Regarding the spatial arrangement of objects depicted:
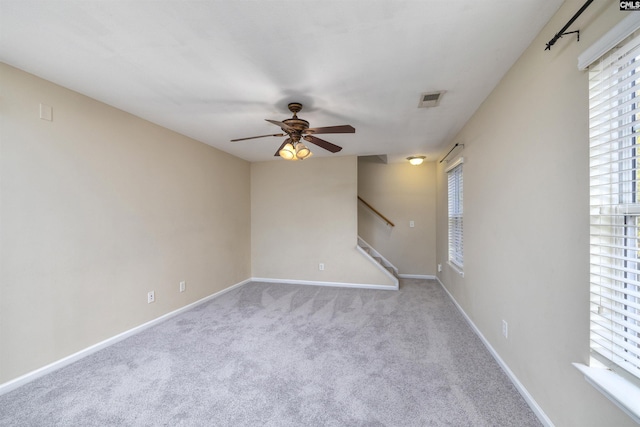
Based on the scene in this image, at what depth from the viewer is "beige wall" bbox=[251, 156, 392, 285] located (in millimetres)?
4898

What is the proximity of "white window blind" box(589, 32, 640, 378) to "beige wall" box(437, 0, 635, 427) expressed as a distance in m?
0.06

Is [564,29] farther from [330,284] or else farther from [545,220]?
[330,284]

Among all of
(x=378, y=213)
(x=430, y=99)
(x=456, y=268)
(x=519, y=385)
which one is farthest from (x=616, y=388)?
(x=378, y=213)

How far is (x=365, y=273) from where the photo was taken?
481 cm

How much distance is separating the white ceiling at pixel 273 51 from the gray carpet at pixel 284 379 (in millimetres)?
2424

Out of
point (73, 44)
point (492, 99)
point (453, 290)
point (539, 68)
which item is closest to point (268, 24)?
point (73, 44)

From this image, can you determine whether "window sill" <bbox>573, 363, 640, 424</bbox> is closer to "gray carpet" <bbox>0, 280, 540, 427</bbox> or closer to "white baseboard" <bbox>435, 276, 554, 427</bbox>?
"white baseboard" <bbox>435, 276, 554, 427</bbox>

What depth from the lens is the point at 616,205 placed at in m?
1.15

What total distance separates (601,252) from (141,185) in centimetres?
387

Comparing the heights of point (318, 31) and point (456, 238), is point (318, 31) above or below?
above

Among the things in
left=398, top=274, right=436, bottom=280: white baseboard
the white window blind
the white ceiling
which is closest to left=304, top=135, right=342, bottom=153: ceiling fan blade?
the white ceiling

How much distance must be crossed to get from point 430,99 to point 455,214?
6.56 feet

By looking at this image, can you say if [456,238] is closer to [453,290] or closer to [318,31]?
[453,290]

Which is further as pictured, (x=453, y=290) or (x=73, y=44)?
(x=453, y=290)
